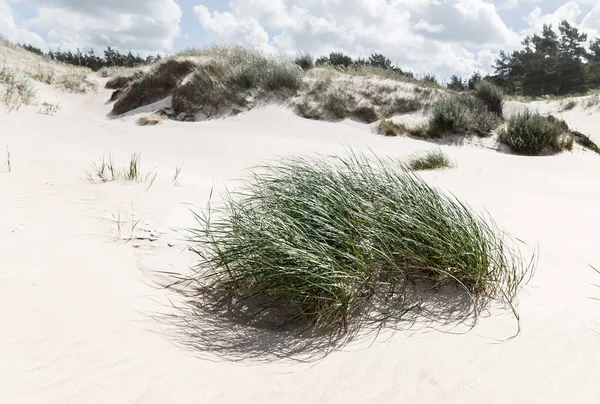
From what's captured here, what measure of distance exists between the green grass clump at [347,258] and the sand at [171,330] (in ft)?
0.98

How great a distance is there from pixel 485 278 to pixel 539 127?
9.80m

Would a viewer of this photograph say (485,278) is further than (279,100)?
No

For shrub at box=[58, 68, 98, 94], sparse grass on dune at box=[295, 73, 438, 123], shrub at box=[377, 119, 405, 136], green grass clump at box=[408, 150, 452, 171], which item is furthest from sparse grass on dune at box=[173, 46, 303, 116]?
green grass clump at box=[408, 150, 452, 171]

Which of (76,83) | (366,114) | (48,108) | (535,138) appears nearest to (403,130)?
(366,114)

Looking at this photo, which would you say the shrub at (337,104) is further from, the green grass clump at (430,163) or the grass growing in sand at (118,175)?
the grass growing in sand at (118,175)

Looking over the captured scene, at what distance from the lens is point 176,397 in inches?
78.2

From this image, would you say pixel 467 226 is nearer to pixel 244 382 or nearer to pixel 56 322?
pixel 244 382

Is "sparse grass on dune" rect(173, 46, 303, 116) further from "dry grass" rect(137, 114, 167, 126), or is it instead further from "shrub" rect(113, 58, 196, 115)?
"shrub" rect(113, 58, 196, 115)

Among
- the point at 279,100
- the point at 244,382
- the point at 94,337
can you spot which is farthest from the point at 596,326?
the point at 279,100

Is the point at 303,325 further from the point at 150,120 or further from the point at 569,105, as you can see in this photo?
the point at 569,105

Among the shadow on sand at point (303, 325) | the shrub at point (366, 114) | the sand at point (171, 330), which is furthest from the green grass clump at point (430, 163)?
the shrub at point (366, 114)

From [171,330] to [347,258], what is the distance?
4.08 feet

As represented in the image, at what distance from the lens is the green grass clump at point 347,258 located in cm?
264

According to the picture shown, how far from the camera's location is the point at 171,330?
2.62 m
